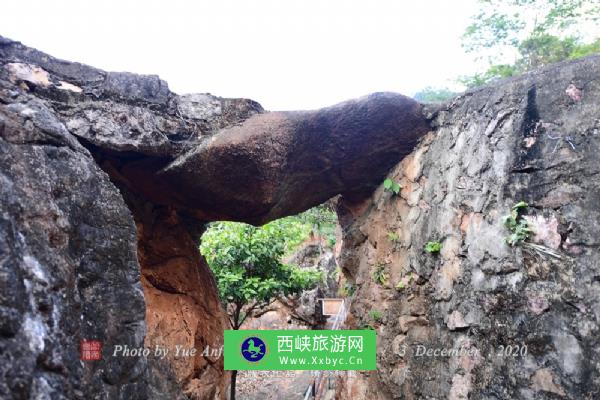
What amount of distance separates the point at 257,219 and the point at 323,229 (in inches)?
370

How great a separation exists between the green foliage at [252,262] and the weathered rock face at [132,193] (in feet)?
2.74

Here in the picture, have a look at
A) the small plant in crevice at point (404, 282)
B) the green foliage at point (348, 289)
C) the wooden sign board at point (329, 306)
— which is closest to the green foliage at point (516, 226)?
the small plant in crevice at point (404, 282)

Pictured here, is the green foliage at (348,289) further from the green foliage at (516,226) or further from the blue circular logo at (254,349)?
the green foliage at (516,226)

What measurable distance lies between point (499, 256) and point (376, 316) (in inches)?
65.1

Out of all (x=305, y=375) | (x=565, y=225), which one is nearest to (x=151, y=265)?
(x=565, y=225)

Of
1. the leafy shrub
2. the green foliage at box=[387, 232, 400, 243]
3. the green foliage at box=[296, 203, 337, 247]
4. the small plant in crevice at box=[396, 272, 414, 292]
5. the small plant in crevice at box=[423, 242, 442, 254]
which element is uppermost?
the green foliage at box=[296, 203, 337, 247]

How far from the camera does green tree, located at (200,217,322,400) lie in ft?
21.6

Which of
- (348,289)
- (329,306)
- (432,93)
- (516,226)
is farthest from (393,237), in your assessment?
(432,93)

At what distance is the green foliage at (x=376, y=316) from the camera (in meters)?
4.54

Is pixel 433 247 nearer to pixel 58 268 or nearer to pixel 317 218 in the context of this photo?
pixel 58 268

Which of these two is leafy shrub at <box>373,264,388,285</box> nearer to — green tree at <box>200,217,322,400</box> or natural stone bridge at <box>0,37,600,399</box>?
natural stone bridge at <box>0,37,600,399</box>

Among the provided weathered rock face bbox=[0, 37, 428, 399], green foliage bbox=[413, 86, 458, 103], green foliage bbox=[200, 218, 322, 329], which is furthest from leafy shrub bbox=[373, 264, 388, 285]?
green foliage bbox=[413, 86, 458, 103]

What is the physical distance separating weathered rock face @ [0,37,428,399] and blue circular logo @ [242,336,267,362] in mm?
903

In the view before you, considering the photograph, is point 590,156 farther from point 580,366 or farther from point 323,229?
point 323,229
